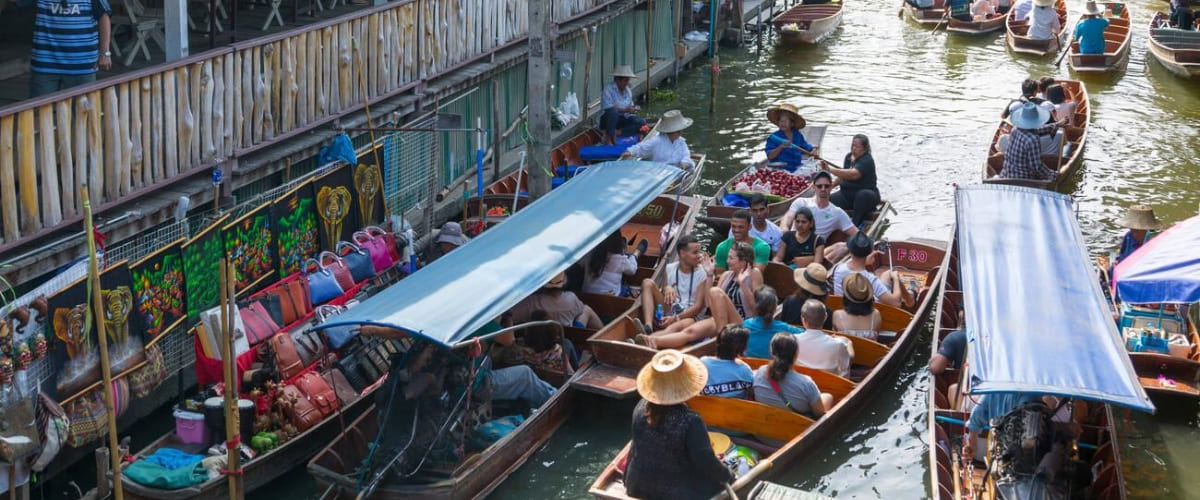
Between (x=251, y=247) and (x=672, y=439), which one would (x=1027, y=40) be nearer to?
(x=251, y=247)

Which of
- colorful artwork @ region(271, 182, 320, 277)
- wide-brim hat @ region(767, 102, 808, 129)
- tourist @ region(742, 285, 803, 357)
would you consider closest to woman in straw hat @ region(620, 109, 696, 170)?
wide-brim hat @ region(767, 102, 808, 129)

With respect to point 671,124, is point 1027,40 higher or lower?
lower

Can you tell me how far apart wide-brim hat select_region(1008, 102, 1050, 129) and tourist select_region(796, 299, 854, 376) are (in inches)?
294

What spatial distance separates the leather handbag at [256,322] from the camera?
11.3 metres

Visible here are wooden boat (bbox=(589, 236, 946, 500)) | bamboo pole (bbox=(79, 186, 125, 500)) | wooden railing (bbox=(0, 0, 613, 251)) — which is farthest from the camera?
wooden boat (bbox=(589, 236, 946, 500))

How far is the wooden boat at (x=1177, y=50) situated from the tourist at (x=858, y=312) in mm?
17751

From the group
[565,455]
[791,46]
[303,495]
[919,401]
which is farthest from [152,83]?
[791,46]

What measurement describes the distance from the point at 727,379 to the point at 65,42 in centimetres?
665

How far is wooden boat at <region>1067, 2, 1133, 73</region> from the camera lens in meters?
27.5

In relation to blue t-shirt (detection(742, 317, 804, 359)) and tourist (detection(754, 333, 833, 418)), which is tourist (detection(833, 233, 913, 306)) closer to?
blue t-shirt (detection(742, 317, 804, 359))

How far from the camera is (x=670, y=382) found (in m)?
8.50

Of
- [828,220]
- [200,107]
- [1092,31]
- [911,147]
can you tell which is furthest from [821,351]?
[1092,31]

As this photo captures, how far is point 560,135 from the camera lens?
2058cm

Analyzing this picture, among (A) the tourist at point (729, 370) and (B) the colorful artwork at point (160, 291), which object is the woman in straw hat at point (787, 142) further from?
(B) the colorful artwork at point (160, 291)
